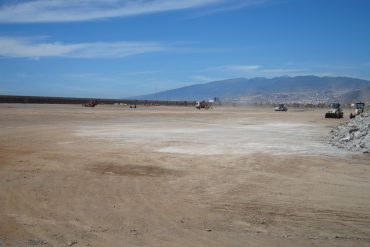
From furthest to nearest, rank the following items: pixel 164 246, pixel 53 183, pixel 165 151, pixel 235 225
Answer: pixel 165 151
pixel 53 183
pixel 235 225
pixel 164 246

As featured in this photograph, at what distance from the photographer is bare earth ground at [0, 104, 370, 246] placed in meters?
7.35

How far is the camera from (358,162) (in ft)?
49.2

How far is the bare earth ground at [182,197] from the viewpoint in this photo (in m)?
7.35

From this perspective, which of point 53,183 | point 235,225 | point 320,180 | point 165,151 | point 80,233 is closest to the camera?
point 80,233

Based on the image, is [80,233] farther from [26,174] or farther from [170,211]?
[26,174]

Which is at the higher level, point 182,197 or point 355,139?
point 355,139

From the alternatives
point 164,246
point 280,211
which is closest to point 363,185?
point 280,211

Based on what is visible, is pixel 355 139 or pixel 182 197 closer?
pixel 182 197

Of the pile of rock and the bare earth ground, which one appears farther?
the pile of rock

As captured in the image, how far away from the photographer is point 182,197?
10.0m

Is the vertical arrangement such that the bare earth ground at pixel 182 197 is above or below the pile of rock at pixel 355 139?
below

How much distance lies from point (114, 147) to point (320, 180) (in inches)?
359

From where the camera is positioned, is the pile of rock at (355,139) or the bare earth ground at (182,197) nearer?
the bare earth ground at (182,197)

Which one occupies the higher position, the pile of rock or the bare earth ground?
the pile of rock
